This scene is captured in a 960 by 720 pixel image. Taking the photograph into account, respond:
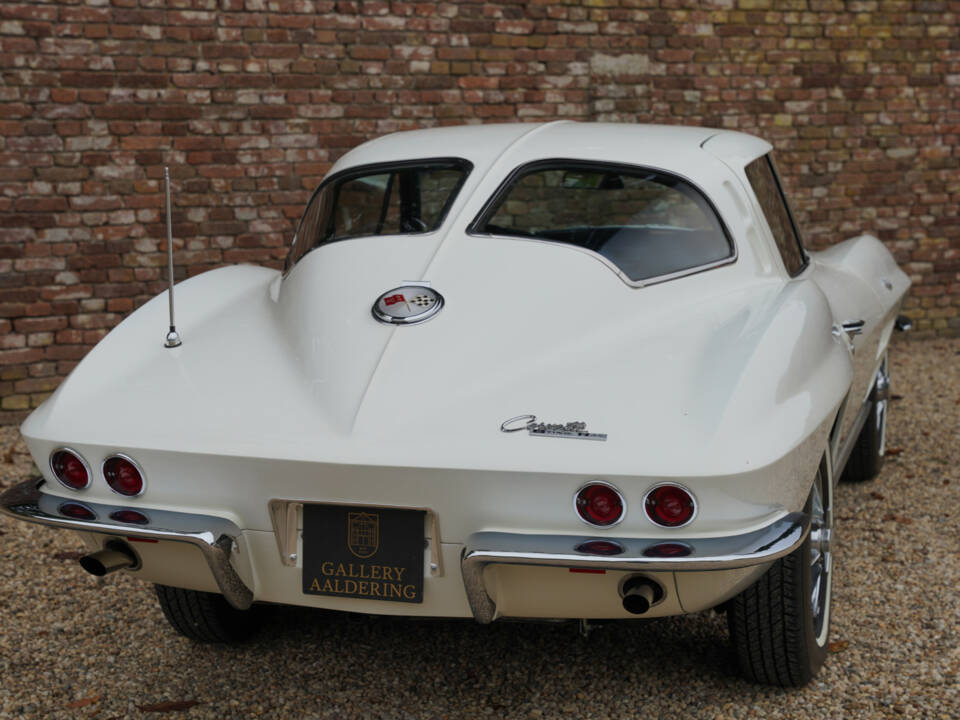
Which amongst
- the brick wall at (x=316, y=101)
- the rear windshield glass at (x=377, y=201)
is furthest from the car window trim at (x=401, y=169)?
the brick wall at (x=316, y=101)

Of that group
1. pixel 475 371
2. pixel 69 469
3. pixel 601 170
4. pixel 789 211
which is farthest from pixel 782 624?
pixel 69 469

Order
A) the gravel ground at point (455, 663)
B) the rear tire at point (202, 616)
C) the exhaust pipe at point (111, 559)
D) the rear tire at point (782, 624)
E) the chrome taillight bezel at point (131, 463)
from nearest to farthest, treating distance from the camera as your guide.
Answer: the chrome taillight bezel at point (131, 463)
the exhaust pipe at point (111, 559)
the rear tire at point (782, 624)
the gravel ground at point (455, 663)
the rear tire at point (202, 616)

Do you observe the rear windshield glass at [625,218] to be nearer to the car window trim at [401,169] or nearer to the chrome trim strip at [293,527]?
the car window trim at [401,169]

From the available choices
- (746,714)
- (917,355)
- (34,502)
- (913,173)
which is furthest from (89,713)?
(913,173)

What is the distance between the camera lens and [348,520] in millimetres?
2389

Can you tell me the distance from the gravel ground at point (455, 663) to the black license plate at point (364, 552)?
60cm

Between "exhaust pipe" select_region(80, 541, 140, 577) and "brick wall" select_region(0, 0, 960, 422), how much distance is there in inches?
159

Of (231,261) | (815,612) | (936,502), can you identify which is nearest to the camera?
(815,612)

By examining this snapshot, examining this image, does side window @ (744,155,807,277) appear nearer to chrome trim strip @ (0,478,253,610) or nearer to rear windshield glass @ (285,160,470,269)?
rear windshield glass @ (285,160,470,269)

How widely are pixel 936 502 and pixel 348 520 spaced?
10.8 ft

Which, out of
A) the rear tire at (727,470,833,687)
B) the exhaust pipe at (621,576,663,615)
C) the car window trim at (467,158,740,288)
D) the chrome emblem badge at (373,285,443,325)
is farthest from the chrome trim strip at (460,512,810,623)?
the car window trim at (467,158,740,288)

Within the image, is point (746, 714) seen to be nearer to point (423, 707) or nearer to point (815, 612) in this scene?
point (815, 612)

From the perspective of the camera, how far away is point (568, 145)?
3416 millimetres

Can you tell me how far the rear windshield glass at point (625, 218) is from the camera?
3.06 m
